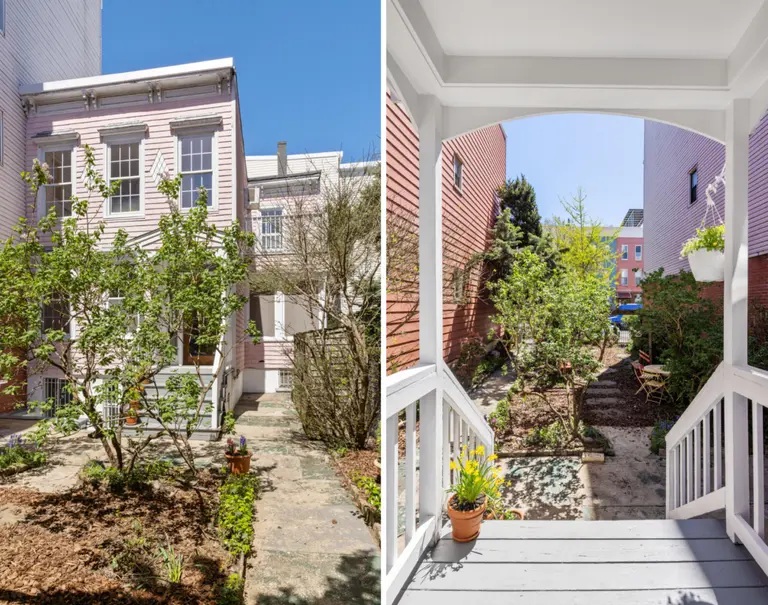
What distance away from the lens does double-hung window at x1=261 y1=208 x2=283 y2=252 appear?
2811mm

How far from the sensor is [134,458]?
2451 mm

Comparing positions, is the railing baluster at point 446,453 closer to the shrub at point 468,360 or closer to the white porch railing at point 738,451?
the white porch railing at point 738,451

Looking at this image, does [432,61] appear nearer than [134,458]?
Yes

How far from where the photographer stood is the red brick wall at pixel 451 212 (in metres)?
3.92

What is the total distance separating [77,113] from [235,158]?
678mm

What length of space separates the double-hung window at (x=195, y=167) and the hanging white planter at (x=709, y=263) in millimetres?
A: 3094

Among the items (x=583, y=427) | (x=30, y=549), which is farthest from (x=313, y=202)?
(x=583, y=427)

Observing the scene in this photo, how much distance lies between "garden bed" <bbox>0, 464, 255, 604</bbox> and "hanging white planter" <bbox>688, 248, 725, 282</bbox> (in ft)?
10.9

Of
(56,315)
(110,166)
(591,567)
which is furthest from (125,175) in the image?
(591,567)

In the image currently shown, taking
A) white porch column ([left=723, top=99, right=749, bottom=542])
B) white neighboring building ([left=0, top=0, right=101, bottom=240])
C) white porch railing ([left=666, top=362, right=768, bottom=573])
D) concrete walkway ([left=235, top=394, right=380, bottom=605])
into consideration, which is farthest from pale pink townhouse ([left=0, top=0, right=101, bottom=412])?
white porch railing ([left=666, top=362, right=768, bottom=573])

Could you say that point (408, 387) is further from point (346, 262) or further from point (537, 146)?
point (537, 146)

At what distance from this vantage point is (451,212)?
620cm

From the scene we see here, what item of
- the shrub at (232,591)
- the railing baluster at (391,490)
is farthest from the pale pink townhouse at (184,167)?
the railing baluster at (391,490)

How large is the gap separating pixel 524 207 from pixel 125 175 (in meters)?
7.71
